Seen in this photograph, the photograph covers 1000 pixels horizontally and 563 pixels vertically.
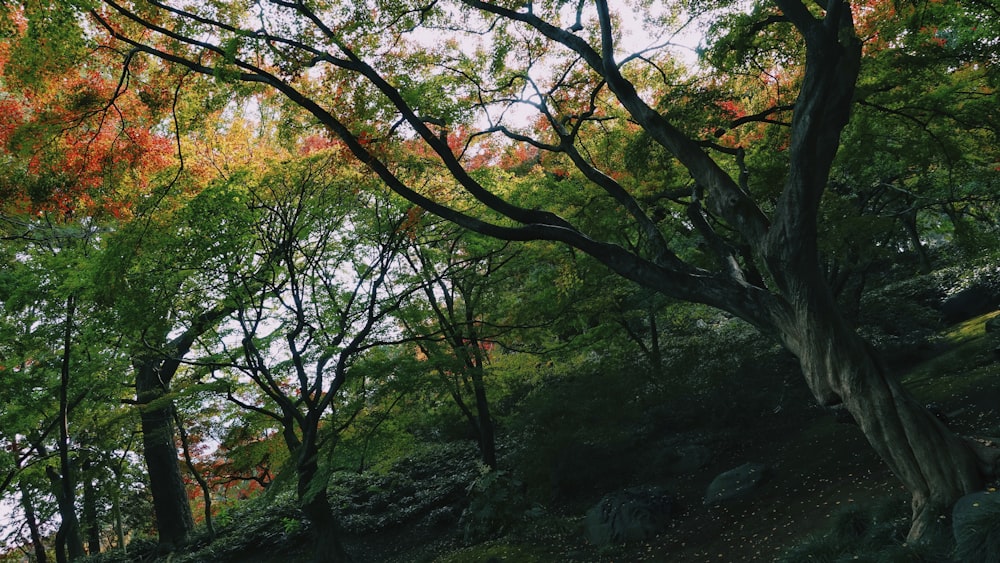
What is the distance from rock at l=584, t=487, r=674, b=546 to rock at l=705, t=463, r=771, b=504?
2.25ft

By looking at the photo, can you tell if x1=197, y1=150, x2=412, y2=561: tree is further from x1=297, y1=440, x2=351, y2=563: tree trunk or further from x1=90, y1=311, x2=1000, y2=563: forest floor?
x1=90, y1=311, x2=1000, y2=563: forest floor

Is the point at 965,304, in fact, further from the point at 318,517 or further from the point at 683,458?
the point at 318,517

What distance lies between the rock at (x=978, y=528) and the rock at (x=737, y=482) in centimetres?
443

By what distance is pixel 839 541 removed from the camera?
5.47 meters

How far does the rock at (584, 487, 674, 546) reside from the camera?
27.7 ft

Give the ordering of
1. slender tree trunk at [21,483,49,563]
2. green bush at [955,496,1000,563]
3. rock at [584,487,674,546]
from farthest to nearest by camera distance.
→ 1. slender tree trunk at [21,483,49,563]
2. rock at [584,487,674,546]
3. green bush at [955,496,1000,563]

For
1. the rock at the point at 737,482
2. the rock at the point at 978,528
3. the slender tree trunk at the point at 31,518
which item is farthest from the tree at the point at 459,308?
the slender tree trunk at the point at 31,518

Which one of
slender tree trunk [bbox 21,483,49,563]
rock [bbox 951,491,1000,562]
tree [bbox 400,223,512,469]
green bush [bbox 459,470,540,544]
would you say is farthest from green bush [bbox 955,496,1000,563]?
→ slender tree trunk [bbox 21,483,49,563]

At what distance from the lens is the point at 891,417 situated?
192 inches

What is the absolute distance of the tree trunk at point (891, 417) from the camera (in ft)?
15.5

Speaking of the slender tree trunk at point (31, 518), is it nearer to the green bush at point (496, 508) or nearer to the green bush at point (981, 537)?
the green bush at point (496, 508)

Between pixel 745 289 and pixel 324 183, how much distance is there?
293 inches

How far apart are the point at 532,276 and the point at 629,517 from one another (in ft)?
20.8

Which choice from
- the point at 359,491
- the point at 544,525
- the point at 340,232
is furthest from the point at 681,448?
the point at 359,491
